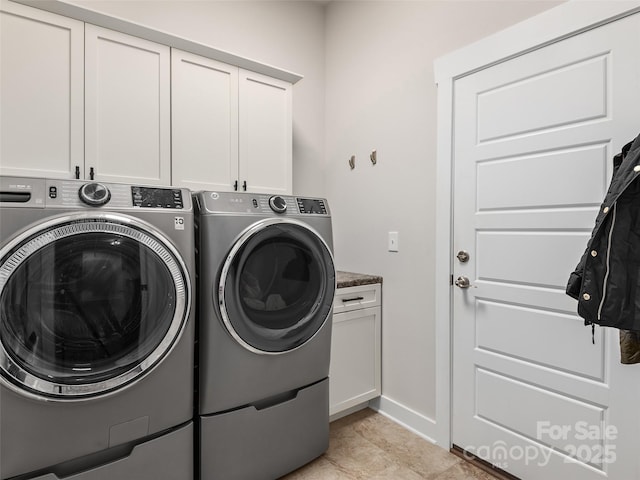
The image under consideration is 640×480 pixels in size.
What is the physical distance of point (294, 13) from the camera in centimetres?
260

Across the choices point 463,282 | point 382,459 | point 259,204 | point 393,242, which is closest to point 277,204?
point 259,204

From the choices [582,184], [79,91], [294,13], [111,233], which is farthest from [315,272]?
[294,13]

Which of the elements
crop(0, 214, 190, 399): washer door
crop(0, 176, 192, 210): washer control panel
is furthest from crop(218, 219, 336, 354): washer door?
crop(0, 176, 192, 210): washer control panel

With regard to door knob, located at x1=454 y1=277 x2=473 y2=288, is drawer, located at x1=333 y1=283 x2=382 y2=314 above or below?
below

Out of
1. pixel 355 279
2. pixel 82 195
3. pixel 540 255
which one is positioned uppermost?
pixel 82 195

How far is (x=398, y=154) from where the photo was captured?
220 centimetres

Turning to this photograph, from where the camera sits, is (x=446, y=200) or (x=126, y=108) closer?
(x=126, y=108)

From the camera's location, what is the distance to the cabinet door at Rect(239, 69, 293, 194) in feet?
6.81

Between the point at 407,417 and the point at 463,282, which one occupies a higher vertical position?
the point at 463,282

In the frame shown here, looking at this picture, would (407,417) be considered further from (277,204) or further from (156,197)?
(156,197)

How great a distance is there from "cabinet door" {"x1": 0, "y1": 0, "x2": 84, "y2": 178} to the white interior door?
1.81 metres

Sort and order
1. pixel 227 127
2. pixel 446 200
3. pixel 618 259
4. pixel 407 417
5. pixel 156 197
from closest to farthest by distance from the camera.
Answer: pixel 618 259 < pixel 156 197 < pixel 446 200 < pixel 227 127 < pixel 407 417

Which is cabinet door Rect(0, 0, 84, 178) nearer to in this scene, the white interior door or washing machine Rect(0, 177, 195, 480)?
washing machine Rect(0, 177, 195, 480)

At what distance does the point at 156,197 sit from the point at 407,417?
1.87 metres
